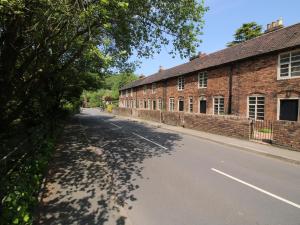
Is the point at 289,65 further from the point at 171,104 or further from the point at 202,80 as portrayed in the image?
the point at 171,104

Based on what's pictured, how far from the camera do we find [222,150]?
1171 centimetres

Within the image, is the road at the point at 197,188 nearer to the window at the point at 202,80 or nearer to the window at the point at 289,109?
the window at the point at 289,109

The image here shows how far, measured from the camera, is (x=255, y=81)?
733 inches

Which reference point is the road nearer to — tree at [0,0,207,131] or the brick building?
tree at [0,0,207,131]

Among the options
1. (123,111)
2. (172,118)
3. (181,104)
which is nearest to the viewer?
(172,118)

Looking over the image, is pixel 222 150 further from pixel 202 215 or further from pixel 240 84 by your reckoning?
pixel 240 84

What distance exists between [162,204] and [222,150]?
7.31 m

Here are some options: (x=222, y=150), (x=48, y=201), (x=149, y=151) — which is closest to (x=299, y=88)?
(x=222, y=150)

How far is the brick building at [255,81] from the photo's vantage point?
1616 cm

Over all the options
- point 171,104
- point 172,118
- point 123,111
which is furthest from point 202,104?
point 123,111

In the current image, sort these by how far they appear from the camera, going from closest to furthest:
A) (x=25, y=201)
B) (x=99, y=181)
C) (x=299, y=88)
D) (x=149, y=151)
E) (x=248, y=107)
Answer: (x=25, y=201) < (x=99, y=181) < (x=149, y=151) < (x=299, y=88) < (x=248, y=107)

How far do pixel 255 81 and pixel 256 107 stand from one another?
2122 millimetres

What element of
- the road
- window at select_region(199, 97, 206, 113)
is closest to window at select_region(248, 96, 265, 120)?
window at select_region(199, 97, 206, 113)

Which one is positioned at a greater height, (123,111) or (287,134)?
(287,134)
